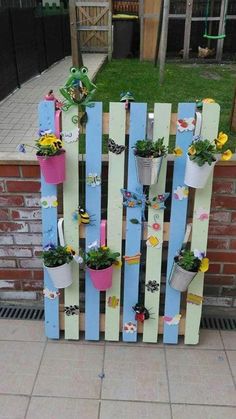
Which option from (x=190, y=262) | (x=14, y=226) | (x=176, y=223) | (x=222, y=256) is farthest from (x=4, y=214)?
(x=222, y=256)

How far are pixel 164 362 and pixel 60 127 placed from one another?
139 cm

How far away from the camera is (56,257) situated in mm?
2160

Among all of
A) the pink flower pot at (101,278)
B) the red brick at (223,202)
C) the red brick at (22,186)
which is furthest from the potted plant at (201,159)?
the red brick at (22,186)

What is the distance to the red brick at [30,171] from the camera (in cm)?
229

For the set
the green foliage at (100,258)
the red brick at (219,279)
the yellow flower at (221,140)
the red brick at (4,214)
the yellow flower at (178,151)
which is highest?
the yellow flower at (221,140)

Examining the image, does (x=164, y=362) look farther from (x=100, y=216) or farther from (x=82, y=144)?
(x=82, y=144)

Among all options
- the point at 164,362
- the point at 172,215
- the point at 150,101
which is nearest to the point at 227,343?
the point at 164,362

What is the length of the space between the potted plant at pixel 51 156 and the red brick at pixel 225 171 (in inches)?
33.2

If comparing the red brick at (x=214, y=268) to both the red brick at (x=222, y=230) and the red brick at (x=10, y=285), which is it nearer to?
the red brick at (x=222, y=230)

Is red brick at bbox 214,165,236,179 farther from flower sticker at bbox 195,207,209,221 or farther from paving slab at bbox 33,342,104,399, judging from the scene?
paving slab at bbox 33,342,104,399

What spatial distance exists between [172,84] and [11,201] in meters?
5.52

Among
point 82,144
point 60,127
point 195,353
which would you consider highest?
point 60,127

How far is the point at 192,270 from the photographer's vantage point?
2.15 m

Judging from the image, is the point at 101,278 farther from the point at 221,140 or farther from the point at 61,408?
the point at 221,140
